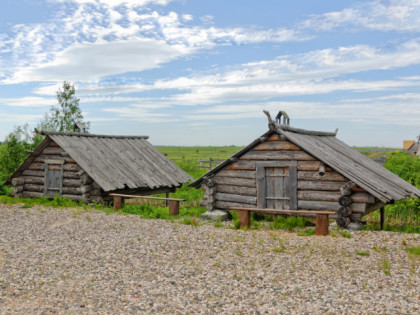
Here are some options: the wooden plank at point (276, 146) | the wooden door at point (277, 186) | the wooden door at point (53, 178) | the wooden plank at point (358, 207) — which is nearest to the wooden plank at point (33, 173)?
the wooden door at point (53, 178)

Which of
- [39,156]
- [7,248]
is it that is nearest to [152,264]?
[7,248]

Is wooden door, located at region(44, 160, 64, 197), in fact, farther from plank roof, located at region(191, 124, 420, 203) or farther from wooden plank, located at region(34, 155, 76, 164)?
plank roof, located at region(191, 124, 420, 203)

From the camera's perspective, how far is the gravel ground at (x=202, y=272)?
771cm

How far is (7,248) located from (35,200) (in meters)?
10.7

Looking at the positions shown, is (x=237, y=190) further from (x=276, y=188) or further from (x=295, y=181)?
(x=295, y=181)

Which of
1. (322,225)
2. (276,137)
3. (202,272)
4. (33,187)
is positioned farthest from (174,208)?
(33,187)

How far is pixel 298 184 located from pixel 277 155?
52.3 inches

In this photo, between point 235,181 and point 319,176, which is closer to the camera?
point 319,176

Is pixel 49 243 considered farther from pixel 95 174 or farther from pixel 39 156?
pixel 39 156

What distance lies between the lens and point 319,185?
15.0 metres

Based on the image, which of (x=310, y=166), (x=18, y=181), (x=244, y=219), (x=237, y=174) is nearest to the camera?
(x=244, y=219)

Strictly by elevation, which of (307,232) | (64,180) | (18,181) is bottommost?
(307,232)

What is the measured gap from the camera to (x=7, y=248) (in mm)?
12086

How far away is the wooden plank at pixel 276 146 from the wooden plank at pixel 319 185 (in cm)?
127
